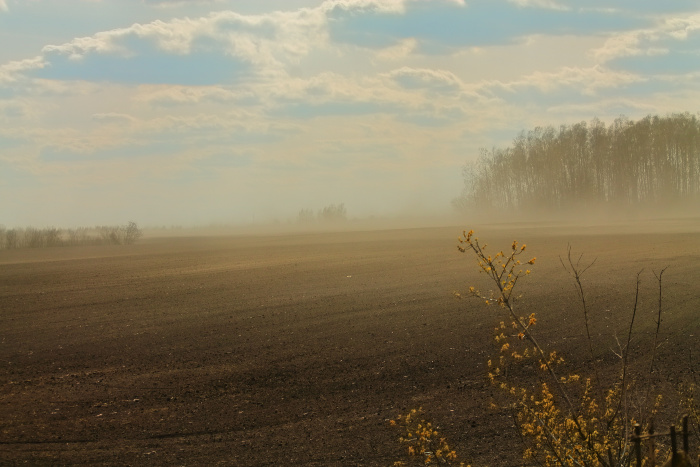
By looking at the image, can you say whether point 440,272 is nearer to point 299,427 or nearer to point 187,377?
point 187,377

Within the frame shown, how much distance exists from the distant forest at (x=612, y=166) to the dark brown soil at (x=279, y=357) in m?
72.5

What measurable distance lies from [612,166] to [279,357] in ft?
305

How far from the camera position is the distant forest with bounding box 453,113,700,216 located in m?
96.8

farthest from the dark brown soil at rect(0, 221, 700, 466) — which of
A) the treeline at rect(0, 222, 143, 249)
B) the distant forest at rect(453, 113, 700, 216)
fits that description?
the distant forest at rect(453, 113, 700, 216)

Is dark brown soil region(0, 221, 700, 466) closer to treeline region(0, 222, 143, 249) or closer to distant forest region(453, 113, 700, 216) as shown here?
treeline region(0, 222, 143, 249)

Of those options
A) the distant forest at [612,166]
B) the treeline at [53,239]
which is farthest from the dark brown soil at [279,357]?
the distant forest at [612,166]

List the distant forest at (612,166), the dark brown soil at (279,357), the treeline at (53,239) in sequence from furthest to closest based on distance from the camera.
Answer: the distant forest at (612,166), the treeline at (53,239), the dark brown soil at (279,357)

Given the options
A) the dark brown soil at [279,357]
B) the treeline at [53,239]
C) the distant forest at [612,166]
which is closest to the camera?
the dark brown soil at [279,357]

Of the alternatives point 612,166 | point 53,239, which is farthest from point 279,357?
point 612,166

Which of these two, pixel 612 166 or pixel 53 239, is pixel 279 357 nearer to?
pixel 53 239

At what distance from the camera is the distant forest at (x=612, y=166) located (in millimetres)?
96750

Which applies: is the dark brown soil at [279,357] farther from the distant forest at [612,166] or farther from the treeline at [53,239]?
the distant forest at [612,166]

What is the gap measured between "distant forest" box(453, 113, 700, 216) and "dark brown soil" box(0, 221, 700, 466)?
7254 centimetres

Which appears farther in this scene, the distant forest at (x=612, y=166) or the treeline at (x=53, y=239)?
the distant forest at (x=612, y=166)
